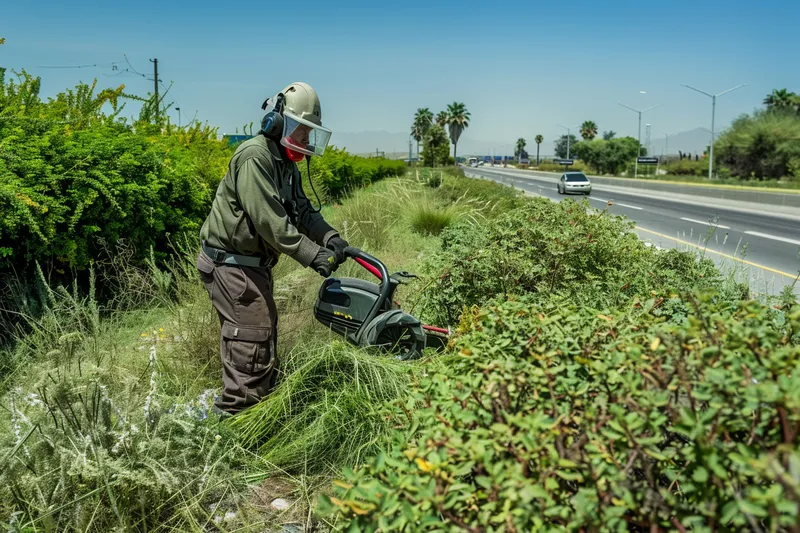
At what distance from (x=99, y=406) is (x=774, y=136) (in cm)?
6002

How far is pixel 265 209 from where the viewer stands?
337 centimetres

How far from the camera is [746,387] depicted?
1.39 m

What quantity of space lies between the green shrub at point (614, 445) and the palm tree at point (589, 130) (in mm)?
137195

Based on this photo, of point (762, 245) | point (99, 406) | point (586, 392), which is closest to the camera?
point (586, 392)

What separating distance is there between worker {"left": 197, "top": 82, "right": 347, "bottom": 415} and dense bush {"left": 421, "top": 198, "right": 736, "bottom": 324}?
112 cm

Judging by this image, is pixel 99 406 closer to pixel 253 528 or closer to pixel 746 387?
pixel 253 528

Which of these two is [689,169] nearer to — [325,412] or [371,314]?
[371,314]

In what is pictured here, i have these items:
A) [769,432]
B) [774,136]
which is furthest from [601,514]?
[774,136]

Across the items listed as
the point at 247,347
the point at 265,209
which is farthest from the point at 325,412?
the point at 265,209

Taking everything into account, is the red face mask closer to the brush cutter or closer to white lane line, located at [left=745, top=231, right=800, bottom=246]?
the brush cutter

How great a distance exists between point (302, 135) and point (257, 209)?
1.60 ft

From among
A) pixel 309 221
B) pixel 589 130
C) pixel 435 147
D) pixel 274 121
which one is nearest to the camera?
pixel 274 121

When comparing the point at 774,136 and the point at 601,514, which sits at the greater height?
the point at 774,136

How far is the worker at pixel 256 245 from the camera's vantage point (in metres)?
3.41
